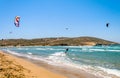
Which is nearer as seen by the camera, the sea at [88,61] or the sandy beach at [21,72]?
the sandy beach at [21,72]

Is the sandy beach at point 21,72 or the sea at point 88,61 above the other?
the sandy beach at point 21,72

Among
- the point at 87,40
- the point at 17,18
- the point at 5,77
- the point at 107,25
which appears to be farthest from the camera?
the point at 87,40

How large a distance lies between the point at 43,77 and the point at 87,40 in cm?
18764

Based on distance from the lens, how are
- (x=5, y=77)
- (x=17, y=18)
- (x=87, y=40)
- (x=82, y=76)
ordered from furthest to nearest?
(x=87, y=40) < (x=17, y=18) < (x=82, y=76) < (x=5, y=77)

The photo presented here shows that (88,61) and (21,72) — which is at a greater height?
(21,72)

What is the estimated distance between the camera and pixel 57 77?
568 inches

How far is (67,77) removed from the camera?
14.5 metres

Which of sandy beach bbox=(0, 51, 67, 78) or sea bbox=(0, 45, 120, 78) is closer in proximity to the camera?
sandy beach bbox=(0, 51, 67, 78)

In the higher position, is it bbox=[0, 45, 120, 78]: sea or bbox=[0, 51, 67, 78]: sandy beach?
bbox=[0, 51, 67, 78]: sandy beach

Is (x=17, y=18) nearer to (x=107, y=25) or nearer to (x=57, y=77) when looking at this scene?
(x=57, y=77)

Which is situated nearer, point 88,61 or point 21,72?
point 21,72

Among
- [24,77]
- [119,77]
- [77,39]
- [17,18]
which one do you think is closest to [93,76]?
[119,77]

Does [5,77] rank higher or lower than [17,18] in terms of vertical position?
lower

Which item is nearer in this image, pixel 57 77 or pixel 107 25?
pixel 57 77
